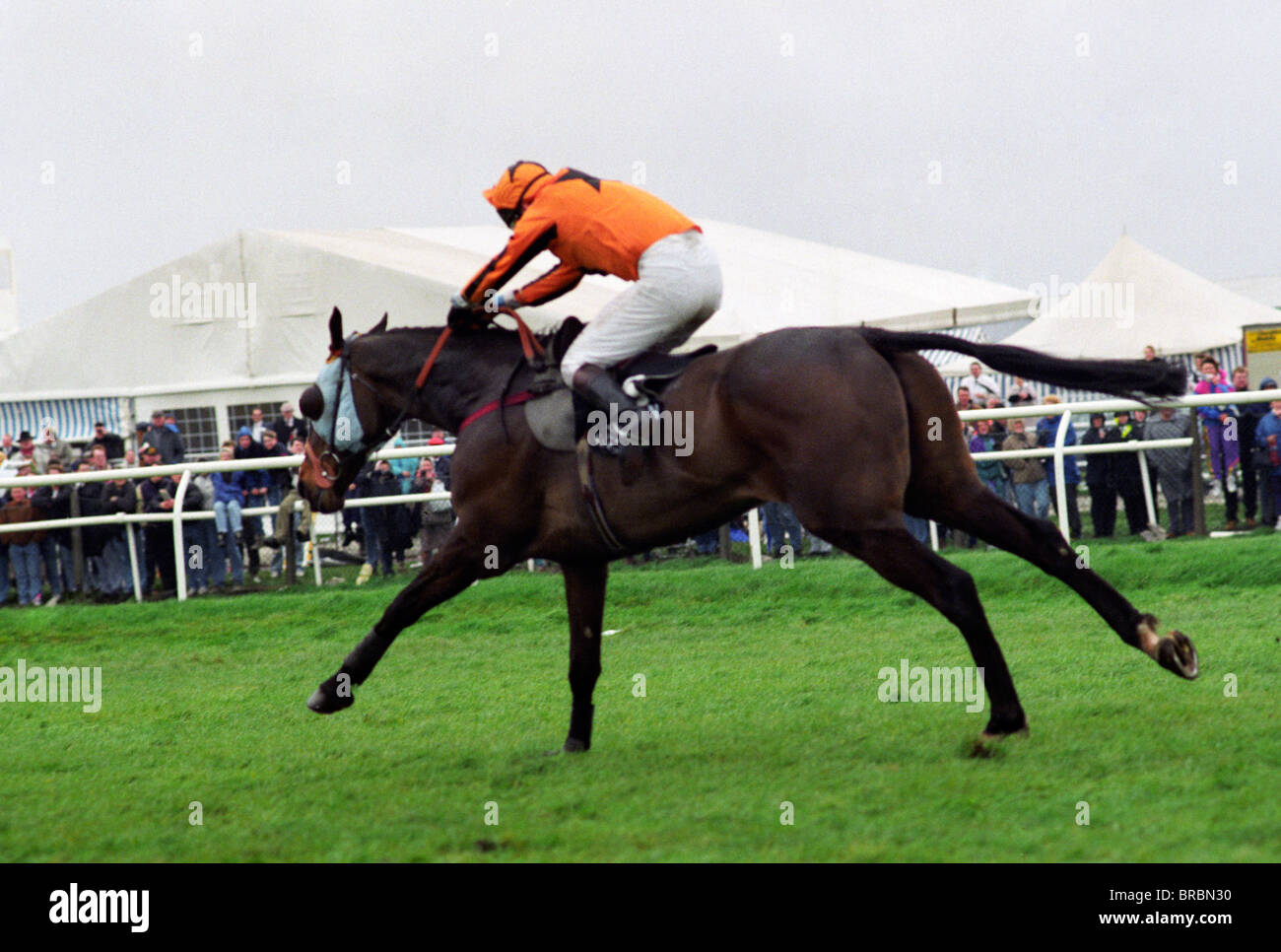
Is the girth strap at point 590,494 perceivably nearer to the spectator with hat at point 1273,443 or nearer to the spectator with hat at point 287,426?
the spectator with hat at point 1273,443

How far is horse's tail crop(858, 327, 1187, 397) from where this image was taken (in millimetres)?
5445

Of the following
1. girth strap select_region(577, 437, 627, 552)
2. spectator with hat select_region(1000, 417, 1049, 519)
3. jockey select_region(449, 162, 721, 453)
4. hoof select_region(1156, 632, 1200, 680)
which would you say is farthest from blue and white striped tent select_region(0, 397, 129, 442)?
hoof select_region(1156, 632, 1200, 680)

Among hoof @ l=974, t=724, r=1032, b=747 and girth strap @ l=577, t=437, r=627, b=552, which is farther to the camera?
girth strap @ l=577, t=437, r=627, b=552

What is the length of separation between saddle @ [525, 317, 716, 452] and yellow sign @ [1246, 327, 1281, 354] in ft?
35.4

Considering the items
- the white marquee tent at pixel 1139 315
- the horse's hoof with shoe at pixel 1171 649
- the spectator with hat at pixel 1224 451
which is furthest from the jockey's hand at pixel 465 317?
the white marquee tent at pixel 1139 315

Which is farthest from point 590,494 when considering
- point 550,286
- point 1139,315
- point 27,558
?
point 1139,315

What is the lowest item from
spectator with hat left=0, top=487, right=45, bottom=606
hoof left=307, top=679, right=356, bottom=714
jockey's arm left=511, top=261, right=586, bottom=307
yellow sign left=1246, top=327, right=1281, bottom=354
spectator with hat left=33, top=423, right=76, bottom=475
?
hoof left=307, top=679, right=356, bottom=714

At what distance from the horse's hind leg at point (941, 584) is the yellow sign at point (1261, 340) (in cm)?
1088

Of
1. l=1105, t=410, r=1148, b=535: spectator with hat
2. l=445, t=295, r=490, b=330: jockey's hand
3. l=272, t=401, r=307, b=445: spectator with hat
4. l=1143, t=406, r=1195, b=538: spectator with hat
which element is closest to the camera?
l=445, t=295, r=490, b=330: jockey's hand

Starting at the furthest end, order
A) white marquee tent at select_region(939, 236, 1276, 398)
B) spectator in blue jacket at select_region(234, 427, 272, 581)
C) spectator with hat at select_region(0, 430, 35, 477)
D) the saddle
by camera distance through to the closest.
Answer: white marquee tent at select_region(939, 236, 1276, 398)
spectator with hat at select_region(0, 430, 35, 477)
spectator in blue jacket at select_region(234, 427, 272, 581)
the saddle

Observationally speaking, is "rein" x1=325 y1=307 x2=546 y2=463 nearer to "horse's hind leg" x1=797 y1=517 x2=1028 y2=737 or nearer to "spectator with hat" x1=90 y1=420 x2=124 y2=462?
"horse's hind leg" x1=797 y1=517 x2=1028 y2=737

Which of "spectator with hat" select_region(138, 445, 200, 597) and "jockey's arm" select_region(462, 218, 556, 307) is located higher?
"jockey's arm" select_region(462, 218, 556, 307)

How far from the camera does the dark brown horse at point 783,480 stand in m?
5.20
